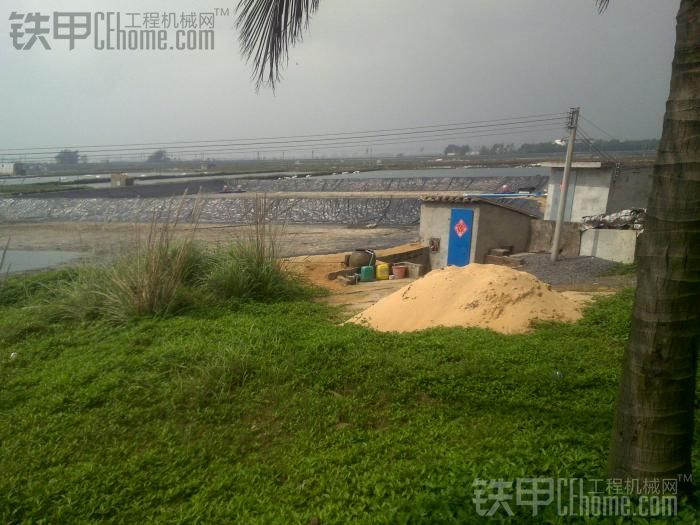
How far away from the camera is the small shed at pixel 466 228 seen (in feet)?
44.3

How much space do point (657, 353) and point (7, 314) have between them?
7203mm

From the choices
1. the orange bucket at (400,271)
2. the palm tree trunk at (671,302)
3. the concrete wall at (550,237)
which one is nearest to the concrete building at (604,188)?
the concrete wall at (550,237)

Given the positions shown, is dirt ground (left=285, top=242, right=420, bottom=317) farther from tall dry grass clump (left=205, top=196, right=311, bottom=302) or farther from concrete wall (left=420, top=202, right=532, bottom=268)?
concrete wall (left=420, top=202, right=532, bottom=268)

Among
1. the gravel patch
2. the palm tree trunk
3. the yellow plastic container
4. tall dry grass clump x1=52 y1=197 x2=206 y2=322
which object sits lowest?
the yellow plastic container

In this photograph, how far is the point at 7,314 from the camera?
20.6 ft

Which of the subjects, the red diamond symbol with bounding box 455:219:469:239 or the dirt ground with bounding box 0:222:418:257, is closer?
the red diamond symbol with bounding box 455:219:469:239

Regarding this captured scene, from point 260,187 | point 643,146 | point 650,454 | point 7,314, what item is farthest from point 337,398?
point 260,187

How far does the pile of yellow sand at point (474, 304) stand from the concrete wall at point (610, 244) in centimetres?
698

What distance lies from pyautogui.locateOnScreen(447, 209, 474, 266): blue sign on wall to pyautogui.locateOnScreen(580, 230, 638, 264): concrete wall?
9.69 feet

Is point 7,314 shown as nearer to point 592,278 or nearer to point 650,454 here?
point 650,454

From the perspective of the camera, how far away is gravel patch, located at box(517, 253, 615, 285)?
997 centimetres

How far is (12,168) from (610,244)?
70.1ft

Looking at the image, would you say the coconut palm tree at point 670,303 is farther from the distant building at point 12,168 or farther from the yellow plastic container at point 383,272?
the distant building at point 12,168

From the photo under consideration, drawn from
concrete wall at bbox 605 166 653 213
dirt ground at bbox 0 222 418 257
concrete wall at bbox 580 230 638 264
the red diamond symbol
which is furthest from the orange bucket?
concrete wall at bbox 605 166 653 213
